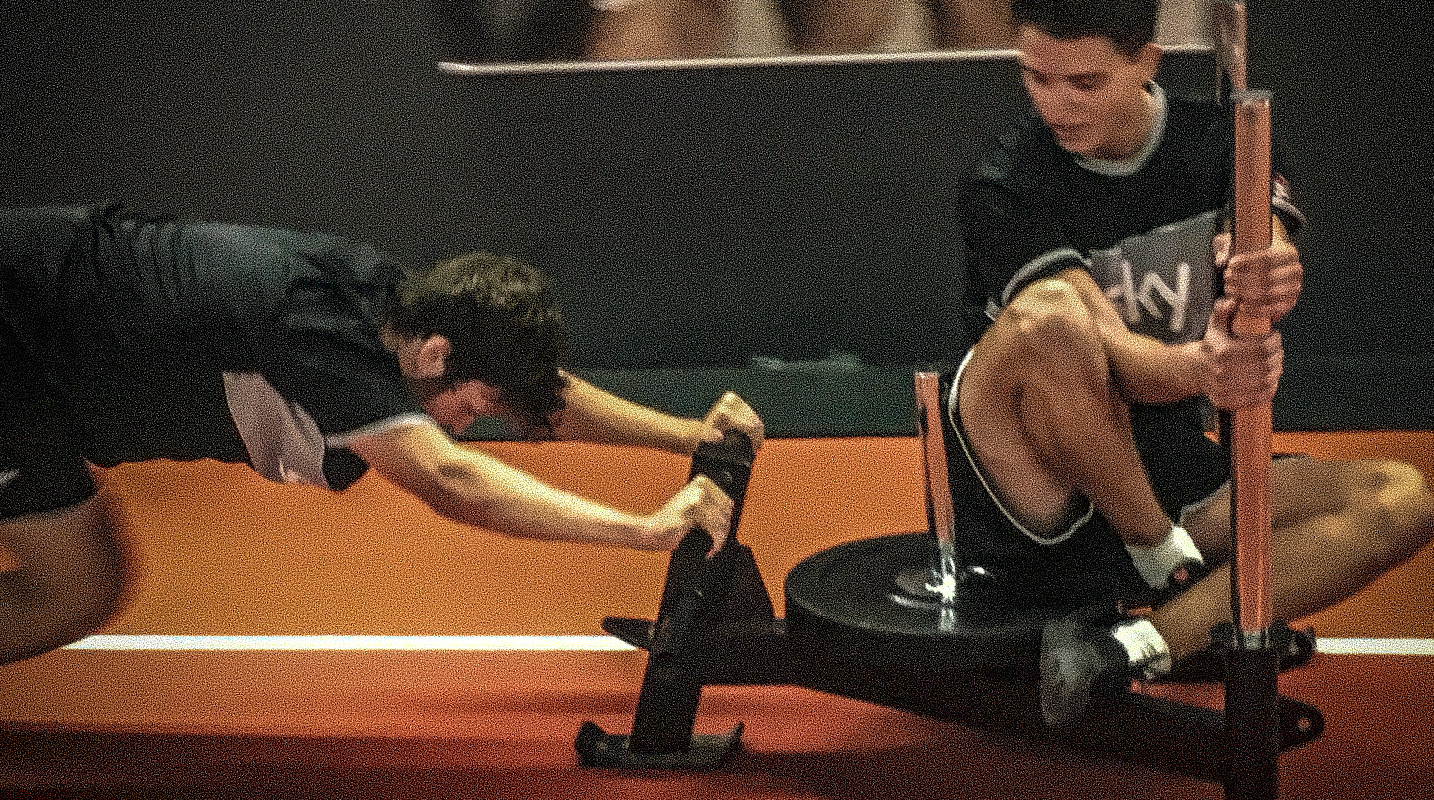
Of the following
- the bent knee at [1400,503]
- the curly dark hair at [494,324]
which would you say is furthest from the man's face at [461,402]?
the bent knee at [1400,503]

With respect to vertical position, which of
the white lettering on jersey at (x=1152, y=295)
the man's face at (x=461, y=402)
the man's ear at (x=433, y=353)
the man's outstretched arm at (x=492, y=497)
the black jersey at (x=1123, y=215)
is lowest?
the man's outstretched arm at (x=492, y=497)

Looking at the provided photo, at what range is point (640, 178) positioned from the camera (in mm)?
4742

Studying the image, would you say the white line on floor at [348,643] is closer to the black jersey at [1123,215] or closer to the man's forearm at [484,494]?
the man's forearm at [484,494]

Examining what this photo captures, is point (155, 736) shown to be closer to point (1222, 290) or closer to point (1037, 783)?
point (1037, 783)

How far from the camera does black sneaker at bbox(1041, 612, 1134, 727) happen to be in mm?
2189

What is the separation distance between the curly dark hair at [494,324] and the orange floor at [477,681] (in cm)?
64

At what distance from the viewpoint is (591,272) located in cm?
480

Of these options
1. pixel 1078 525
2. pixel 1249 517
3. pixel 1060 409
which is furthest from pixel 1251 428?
pixel 1078 525

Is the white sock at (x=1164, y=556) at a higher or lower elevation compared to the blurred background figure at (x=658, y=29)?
lower

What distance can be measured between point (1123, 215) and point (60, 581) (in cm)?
202

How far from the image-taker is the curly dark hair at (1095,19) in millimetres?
2184

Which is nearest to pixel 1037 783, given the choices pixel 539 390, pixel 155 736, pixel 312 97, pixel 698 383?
pixel 539 390

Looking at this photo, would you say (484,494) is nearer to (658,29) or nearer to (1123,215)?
(1123,215)

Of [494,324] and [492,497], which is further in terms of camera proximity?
[494,324]
